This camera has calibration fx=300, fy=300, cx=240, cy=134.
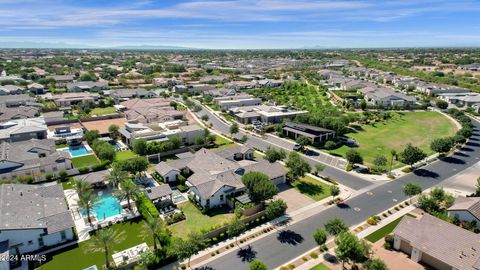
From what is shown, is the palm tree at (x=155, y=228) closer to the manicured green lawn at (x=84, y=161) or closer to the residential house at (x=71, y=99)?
the manicured green lawn at (x=84, y=161)

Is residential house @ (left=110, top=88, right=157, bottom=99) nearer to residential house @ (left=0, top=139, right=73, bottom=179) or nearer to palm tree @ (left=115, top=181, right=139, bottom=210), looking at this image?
residential house @ (left=0, top=139, right=73, bottom=179)

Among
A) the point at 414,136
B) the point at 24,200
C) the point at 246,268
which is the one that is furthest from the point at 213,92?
the point at 246,268

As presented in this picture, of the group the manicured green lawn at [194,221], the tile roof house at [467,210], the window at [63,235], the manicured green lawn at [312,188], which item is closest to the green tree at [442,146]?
the tile roof house at [467,210]

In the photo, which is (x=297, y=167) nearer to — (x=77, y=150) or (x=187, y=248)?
(x=187, y=248)

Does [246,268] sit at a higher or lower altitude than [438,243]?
lower

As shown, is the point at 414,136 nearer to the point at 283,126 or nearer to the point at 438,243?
the point at 283,126

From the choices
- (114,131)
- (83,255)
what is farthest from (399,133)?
(83,255)
